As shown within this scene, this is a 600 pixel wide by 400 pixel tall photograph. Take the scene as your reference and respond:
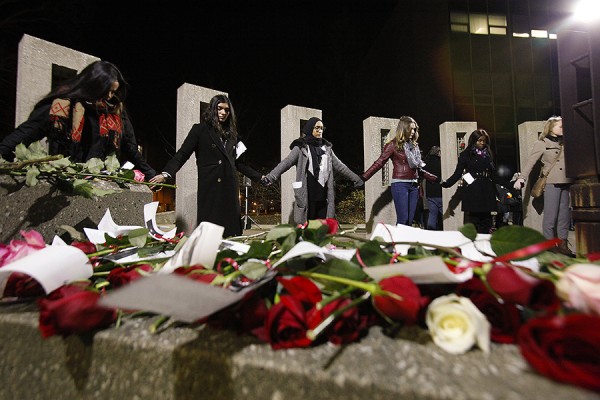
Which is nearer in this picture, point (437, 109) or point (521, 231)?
point (521, 231)

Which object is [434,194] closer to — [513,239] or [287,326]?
[513,239]

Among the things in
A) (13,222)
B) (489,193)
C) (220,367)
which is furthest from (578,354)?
(489,193)

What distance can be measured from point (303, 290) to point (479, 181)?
6.20m

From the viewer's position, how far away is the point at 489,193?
5.81 m

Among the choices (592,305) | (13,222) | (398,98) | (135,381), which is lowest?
(135,381)

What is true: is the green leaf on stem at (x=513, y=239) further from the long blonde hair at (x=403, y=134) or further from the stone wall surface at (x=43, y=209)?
the long blonde hair at (x=403, y=134)

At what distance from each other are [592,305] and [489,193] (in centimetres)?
612

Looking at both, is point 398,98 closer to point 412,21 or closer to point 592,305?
point 412,21

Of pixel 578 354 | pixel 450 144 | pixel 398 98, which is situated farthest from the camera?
pixel 398 98

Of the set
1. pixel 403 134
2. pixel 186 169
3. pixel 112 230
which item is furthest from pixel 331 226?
pixel 403 134

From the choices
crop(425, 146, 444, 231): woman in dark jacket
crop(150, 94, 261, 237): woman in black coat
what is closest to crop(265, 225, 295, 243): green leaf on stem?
crop(150, 94, 261, 237): woman in black coat

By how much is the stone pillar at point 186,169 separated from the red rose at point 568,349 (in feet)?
15.9

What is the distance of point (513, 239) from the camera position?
65cm

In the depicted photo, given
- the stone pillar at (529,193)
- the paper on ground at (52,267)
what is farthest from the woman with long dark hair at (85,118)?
the stone pillar at (529,193)
